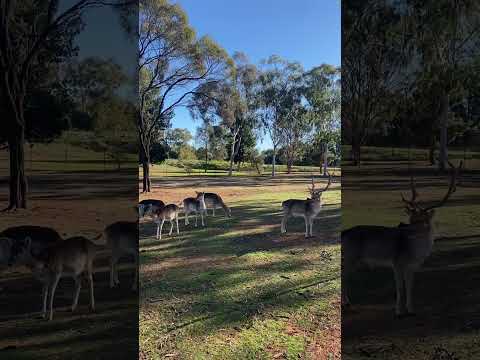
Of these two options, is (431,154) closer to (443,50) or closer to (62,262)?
(443,50)

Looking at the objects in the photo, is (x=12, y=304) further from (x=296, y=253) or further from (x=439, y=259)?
(x=296, y=253)

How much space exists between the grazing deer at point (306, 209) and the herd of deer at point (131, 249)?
305cm

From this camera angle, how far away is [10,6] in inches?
61.2

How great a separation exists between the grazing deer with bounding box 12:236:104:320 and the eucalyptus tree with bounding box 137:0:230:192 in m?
2.84

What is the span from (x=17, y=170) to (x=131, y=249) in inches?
29.3

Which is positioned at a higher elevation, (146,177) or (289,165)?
(289,165)

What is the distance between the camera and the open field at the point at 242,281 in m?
3.68

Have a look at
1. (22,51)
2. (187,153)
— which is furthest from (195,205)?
(22,51)

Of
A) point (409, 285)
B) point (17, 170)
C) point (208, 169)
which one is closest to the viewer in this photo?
point (17, 170)

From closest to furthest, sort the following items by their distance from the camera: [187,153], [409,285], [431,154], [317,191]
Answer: [409,285] → [431,154] → [187,153] → [317,191]

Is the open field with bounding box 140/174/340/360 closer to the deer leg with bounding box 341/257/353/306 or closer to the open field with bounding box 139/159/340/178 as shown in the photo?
the open field with bounding box 139/159/340/178

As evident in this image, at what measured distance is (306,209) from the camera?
499cm

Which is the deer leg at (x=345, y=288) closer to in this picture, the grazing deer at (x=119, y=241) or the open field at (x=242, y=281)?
the grazing deer at (x=119, y=241)

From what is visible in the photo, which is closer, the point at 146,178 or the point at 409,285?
the point at 409,285
